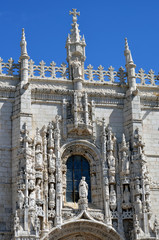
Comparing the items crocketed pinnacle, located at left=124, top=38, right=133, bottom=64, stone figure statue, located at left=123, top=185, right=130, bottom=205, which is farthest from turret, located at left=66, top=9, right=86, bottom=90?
stone figure statue, located at left=123, top=185, right=130, bottom=205

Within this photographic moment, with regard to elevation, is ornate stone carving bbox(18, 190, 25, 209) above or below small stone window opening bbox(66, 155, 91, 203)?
below

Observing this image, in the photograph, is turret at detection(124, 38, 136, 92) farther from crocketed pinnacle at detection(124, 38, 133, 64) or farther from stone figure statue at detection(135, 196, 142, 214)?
stone figure statue at detection(135, 196, 142, 214)

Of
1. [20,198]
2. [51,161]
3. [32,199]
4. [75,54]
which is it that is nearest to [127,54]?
[75,54]

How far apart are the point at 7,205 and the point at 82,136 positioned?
4.34 m

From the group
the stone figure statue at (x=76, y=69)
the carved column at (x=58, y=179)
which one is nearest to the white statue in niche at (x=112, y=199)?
the carved column at (x=58, y=179)

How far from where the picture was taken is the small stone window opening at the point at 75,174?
25094mm

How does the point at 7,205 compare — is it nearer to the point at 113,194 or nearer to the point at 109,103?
the point at 113,194

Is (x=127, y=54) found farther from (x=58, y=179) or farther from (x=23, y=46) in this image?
(x=58, y=179)

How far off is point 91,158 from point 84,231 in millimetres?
3119

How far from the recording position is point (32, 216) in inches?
912

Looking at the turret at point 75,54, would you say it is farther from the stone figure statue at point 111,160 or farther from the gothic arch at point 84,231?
the gothic arch at point 84,231

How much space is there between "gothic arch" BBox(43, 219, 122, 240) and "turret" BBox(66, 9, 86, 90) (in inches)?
232

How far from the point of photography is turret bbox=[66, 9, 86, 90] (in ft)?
86.6

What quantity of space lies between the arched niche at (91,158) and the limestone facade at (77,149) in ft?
0.14
